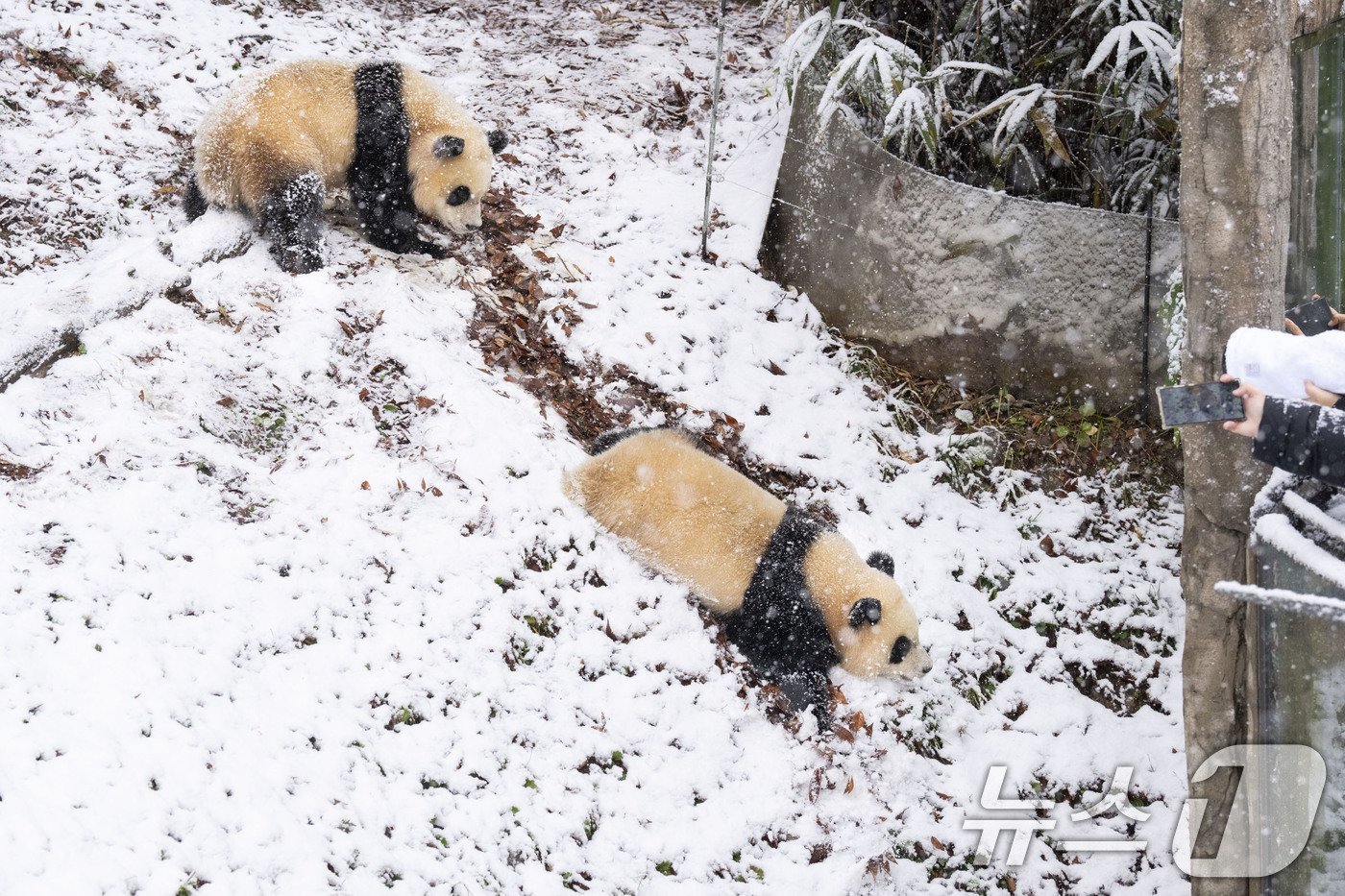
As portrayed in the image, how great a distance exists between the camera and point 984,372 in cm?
592

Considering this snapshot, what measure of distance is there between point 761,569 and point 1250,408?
245 cm

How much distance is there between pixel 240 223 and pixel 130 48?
256 centimetres

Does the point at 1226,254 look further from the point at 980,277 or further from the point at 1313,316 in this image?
the point at 980,277

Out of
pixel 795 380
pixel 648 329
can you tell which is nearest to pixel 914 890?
pixel 795 380

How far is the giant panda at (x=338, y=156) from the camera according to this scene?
5316 millimetres

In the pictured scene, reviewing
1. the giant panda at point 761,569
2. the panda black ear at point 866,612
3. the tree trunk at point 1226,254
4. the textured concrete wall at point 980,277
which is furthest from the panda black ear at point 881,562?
the textured concrete wall at point 980,277

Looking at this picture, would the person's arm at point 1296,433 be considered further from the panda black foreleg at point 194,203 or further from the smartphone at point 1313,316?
the panda black foreleg at point 194,203

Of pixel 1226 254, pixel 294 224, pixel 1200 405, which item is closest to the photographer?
pixel 1200 405

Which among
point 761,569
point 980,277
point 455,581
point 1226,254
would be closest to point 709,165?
point 980,277

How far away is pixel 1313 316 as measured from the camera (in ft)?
9.29

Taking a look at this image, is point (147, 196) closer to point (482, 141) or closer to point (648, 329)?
point (482, 141)

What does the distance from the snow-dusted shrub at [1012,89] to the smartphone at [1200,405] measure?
305 centimetres

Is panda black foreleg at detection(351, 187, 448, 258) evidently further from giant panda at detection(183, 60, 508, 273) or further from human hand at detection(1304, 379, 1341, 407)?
human hand at detection(1304, 379, 1341, 407)

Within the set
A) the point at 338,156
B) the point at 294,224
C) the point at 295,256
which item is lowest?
the point at 295,256
